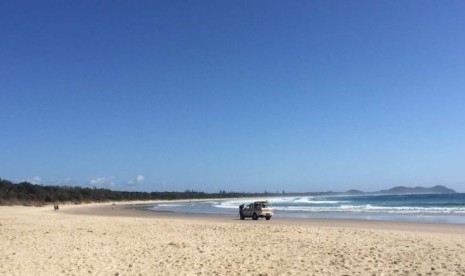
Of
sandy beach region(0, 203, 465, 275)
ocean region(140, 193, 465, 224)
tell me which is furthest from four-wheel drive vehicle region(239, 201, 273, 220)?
sandy beach region(0, 203, 465, 275)

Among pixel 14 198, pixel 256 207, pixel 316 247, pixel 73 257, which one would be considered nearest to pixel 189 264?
pixel 73 257

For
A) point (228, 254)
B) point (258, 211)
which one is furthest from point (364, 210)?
point (228, 254)

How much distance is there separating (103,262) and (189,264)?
2385 mm

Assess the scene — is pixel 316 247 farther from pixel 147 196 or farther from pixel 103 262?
pixel 147 196

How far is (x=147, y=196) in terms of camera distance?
138750 millimetres

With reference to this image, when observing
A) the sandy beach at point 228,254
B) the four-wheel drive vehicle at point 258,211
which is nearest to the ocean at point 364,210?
the four-wheel drive vehicle at point 258,211

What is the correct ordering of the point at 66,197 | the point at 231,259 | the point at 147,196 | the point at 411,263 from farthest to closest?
1. the point at 147,196
2. the point at 66,197
3. the point at 231,259
4. the point at 411,263

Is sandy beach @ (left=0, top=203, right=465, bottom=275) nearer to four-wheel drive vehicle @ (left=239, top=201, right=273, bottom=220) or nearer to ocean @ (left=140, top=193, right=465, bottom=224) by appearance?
four-wheel drive vehicle @ (left=239, top=201, right=273, bottom=220)

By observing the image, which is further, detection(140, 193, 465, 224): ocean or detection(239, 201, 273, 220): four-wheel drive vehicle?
detection(140, 193, 465, 224): ocean

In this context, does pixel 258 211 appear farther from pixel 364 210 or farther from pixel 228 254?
pixel 228 254

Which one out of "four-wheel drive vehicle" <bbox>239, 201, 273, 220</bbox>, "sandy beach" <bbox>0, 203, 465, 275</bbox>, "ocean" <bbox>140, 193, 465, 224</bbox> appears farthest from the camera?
"ocean" <bbox>140, 193, 465, 224</bbox>

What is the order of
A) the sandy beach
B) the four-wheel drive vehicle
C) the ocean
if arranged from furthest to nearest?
the ocean < the four-wheel drive vehicle < the sandy beach

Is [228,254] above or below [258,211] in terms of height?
below

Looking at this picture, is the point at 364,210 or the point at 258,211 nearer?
the point at 258,211
